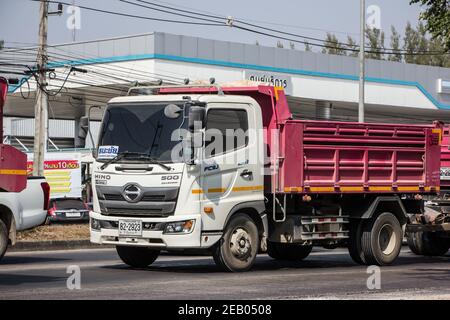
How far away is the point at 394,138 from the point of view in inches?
690

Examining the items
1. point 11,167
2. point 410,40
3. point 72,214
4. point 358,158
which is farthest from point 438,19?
point 410,40

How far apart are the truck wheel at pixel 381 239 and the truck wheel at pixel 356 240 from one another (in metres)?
0.07

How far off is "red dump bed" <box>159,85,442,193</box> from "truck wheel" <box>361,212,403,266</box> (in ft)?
1.91

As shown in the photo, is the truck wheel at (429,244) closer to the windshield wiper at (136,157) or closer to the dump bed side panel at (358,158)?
the dump bed side panel at (358,158)

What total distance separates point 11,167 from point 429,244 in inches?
359

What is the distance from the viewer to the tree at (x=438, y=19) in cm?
1705

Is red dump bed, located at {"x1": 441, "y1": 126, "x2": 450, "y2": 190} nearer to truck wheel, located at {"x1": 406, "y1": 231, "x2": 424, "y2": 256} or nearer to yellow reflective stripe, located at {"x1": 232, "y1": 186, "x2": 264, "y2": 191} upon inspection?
truck wheel, located at {"x1": 406, "y1": 231, "x2": 424, "y2": 256}

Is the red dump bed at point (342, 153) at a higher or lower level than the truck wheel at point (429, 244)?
higher

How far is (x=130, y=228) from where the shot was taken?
14938mm

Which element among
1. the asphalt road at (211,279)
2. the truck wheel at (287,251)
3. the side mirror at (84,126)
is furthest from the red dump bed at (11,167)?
the truck wheel at (287,251)

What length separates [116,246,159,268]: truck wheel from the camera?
53.3 feet

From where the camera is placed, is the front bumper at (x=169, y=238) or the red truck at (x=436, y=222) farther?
the red truck at (x=436, y=222)

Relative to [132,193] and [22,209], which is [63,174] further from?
[132,193]
